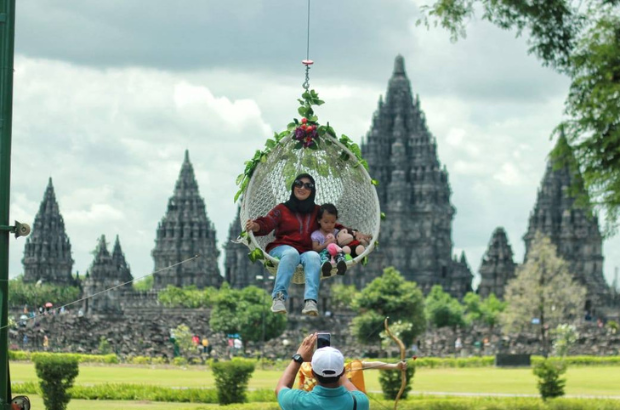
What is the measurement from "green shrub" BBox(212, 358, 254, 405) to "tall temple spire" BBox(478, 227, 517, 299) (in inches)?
3514

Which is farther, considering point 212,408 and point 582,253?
point 582,253

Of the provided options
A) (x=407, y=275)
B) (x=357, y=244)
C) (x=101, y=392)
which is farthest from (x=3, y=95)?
(x=407, y=275)

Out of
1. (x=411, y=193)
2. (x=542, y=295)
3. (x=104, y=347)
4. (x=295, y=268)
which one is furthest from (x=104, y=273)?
(x=295, y=268)

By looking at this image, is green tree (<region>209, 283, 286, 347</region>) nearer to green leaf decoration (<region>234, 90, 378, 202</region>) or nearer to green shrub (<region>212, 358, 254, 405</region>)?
green shrub (<region>212, 358, 254, 405</region>)

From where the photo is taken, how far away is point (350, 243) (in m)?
11.4

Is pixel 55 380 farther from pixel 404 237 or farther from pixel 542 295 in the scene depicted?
pixel 404 237

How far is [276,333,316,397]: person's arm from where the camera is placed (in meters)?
9.61

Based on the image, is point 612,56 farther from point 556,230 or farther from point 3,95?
point 556,230

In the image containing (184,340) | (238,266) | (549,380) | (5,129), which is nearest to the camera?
(5,129)

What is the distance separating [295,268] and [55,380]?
14470mm

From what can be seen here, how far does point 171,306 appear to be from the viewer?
10700cm

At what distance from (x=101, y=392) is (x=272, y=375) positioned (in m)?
15.3

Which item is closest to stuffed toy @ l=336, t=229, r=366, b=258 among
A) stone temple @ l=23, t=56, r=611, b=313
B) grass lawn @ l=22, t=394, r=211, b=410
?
grass lawn @ l=22, t=394, r=211, b=410

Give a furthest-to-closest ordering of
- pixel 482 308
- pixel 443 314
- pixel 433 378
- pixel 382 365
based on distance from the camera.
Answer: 1. pixel 482 308
2. pixel 443 314
3. pixel 433 378
4. pixel 382 365
